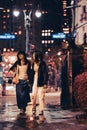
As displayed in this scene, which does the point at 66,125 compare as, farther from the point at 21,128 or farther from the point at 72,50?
the point at 72,50

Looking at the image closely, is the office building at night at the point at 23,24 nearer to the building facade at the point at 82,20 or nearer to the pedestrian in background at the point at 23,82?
the building facade at the point at 82,20

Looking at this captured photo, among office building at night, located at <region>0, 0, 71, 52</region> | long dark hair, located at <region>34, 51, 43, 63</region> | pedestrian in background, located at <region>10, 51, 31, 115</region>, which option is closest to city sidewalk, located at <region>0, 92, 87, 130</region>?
pedestrian in background, located at <region>10, 51, 31, 115</region>

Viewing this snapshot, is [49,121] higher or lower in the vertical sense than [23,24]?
lower

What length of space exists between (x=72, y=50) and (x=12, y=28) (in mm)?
130180

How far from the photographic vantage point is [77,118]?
1122 cm

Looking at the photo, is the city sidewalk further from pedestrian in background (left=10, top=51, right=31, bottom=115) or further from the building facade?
the building facade

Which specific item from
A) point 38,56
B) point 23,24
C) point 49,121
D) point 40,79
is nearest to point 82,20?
point 38,56

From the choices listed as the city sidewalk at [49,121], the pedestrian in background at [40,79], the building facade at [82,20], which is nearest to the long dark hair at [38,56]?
the pedestrian in background at [40,79]

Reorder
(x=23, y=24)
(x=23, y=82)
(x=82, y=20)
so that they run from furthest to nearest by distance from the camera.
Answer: (x=23, y=24) < (x=82, y=20) < (x=23, y=82)

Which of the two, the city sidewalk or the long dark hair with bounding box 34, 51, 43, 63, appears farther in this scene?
the long dark hair with bounding box 34, 51, 43, 63

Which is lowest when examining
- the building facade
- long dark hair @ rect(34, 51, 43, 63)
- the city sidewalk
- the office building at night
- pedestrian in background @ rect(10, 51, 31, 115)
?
the city sidewalk

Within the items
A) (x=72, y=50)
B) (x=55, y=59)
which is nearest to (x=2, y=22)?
(x=55, y=59)

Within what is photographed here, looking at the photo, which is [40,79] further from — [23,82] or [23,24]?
[23,24]

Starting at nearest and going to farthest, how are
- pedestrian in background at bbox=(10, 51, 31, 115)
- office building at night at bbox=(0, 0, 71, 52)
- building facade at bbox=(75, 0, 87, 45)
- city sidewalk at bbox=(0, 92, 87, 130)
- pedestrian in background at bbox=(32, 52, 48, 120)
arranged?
city sidewalk at bbox=(0, 92, 87, 130), pedestrian in background at bbox=(32, 52, 48, 120), pedestrian in background at bbox=(10, 51, 31, 115), building facade at bbox=(75, 0, 87, 45), office building at night at bbox=(0, 0, 71, 52)
